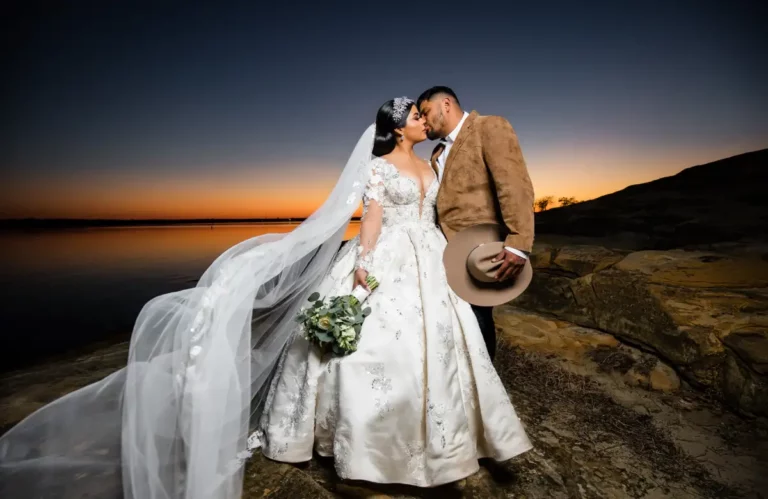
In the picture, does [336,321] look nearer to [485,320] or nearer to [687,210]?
[485,320]

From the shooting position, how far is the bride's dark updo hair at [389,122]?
94.5 inches

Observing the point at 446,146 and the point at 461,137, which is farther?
the point at 446,146

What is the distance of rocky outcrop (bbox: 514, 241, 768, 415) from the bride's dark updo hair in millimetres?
2594

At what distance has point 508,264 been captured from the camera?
6.73 ft

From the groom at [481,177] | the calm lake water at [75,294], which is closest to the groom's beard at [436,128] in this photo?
the groom at [481,177]

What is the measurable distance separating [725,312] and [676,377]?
63cm

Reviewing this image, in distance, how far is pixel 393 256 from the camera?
225cm

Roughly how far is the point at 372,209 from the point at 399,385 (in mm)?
1049

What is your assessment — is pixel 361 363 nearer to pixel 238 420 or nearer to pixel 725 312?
pixel 238 420

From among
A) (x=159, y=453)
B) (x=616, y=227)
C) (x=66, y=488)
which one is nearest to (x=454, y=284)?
(x=159, y=453)

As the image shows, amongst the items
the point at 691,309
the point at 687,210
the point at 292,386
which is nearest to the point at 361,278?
the point at 292,386

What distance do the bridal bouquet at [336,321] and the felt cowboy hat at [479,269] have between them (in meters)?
0.54

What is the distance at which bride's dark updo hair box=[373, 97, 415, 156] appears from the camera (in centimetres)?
240

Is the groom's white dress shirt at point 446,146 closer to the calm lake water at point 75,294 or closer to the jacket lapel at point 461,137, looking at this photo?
the jacket lapel at point 461,137
